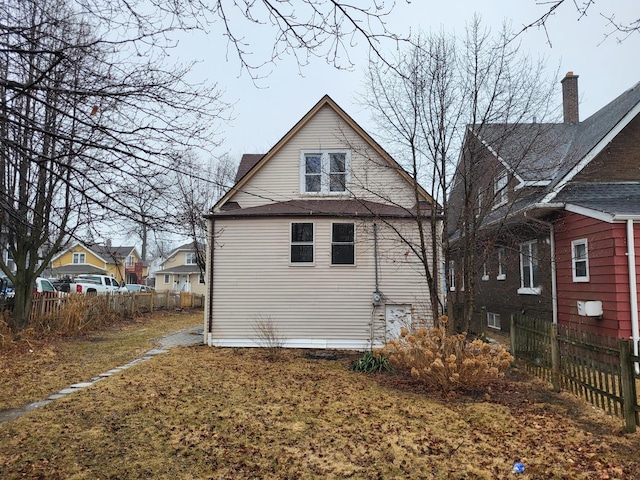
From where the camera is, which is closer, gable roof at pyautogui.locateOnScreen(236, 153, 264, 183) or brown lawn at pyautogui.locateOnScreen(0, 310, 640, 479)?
brown lawn at pyautogui.locateOnScreen(0, 310, 640, 479)

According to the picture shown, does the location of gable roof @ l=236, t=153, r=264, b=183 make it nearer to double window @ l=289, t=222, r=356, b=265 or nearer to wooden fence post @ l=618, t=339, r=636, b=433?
double window @ l=289, t=222, r=356, b=265

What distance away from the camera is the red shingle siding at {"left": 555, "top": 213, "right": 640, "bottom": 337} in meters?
9.15

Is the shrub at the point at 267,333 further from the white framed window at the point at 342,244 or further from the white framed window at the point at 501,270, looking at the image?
the white framed window at the point at 501,270

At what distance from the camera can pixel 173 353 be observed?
11031 millimetres

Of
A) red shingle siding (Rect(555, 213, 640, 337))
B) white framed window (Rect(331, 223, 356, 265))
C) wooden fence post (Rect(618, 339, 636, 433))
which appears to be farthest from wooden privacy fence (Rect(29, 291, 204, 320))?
red shingle siding (Rect(555, 213, 640, 337))

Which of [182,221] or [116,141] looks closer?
[116,141]

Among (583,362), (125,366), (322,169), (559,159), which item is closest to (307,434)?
(583,362)

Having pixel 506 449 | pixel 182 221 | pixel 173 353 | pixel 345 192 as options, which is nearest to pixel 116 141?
pixel 182 221

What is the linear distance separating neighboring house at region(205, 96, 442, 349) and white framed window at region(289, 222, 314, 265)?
30 millimetres

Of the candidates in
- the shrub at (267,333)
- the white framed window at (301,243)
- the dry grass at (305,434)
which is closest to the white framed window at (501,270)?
the white framed window at (301,243)

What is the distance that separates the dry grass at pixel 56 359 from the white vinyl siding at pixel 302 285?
2873 millimetres

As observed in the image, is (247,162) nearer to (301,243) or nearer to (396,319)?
(301,243)

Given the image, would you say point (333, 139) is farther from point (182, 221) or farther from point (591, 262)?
Result: point (182, 221)

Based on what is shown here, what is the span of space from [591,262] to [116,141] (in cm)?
1051
